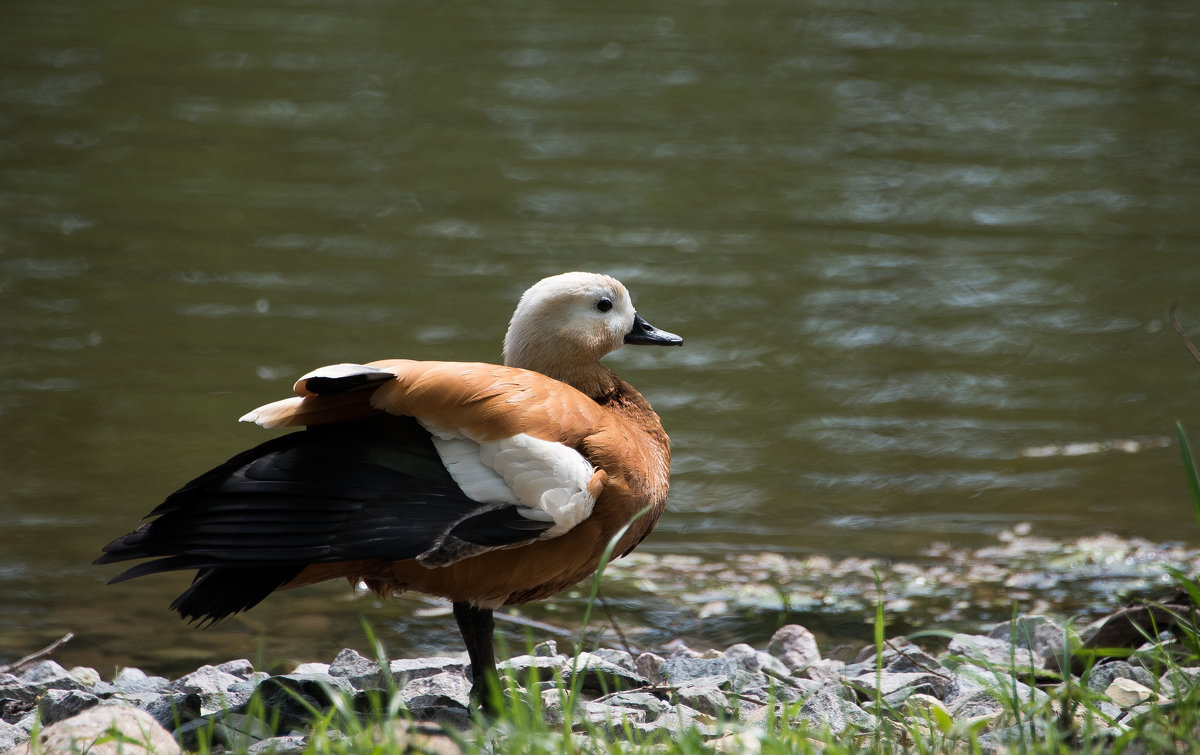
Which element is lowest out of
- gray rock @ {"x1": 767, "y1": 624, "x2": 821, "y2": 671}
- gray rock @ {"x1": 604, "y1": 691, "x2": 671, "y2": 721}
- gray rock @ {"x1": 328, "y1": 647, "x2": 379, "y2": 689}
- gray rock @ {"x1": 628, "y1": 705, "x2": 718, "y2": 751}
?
gray rock @ {"x1": 767, "y1": 624, "x2": 821, "y2": 671}

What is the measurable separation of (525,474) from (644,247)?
5.46m

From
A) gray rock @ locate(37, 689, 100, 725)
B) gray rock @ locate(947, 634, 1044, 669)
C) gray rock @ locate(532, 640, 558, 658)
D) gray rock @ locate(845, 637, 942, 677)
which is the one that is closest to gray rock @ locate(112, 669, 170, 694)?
gray rock @ locate(37, 689, 100, 725)

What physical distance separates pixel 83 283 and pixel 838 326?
13.8 feet

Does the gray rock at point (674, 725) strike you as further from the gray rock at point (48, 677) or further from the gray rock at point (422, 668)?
the gray rock at point (48, 677)

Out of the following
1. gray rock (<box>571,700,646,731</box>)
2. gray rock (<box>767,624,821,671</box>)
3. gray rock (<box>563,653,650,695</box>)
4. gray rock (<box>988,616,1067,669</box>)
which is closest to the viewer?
gray rock (<box>571,700,646,731</box>)

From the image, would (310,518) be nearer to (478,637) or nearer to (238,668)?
(478,637)

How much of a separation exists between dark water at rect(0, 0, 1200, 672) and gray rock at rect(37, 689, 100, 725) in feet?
3.20

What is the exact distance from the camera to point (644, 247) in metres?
8.52

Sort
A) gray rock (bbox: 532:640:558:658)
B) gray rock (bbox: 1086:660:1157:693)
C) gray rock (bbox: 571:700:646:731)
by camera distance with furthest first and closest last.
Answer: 1. gray rock (bbox: 532:640:558:658)
2. gray rock (bbox: 1086:660:1157:693)
3. gray rock (bbox: 571:700:646:731)

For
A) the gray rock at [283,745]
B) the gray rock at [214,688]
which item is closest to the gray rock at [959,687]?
the gray rock at [283,745]

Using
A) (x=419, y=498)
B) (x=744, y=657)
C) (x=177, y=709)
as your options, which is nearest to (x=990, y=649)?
(x=744, y=657)

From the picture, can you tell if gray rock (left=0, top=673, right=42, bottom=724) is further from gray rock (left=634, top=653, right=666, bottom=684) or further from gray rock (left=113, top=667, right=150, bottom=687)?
gray rock (left=634, top=653, right=666, bottom=684)

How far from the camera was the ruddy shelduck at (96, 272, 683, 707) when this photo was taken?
120 inches

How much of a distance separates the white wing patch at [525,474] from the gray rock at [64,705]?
1.08 meters
